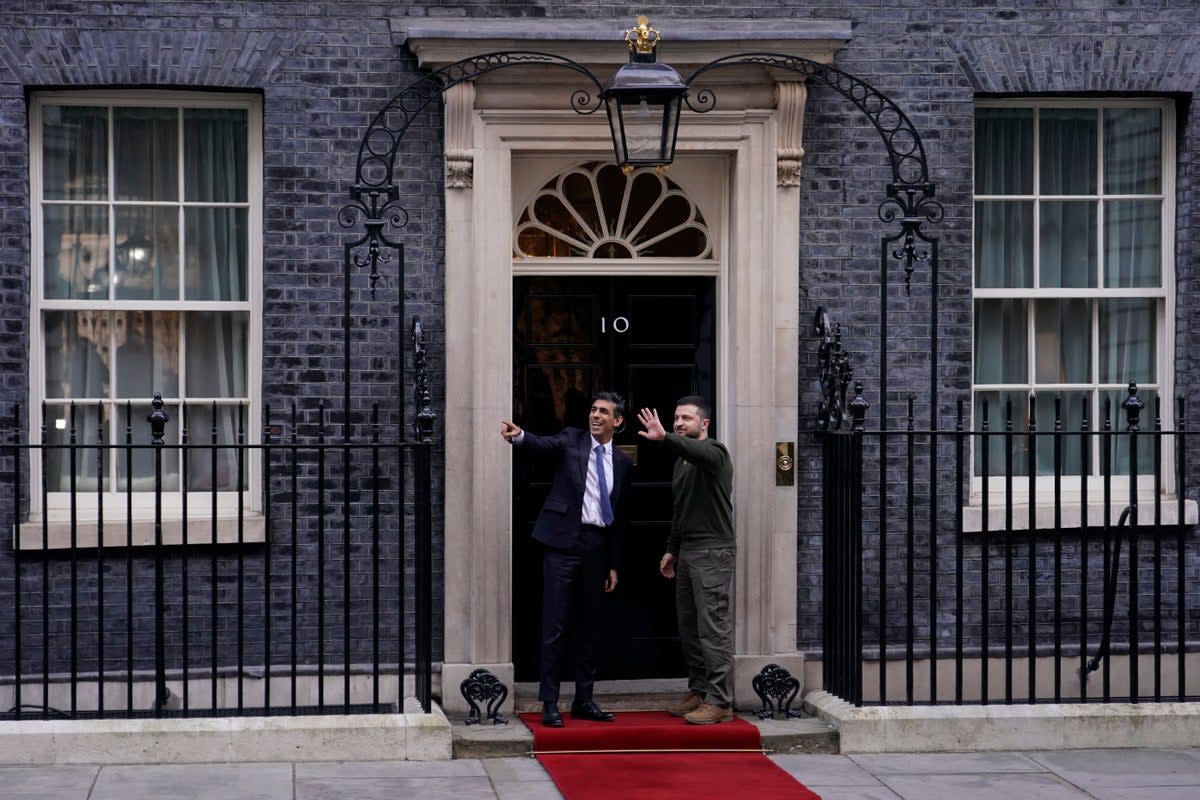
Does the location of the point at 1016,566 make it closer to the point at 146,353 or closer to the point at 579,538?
the point at 579,538

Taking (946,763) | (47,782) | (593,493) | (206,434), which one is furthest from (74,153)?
(946,763)

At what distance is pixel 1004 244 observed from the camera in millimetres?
10141

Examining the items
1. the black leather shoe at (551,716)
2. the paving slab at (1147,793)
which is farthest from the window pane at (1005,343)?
the black leather shoe at (551,716)

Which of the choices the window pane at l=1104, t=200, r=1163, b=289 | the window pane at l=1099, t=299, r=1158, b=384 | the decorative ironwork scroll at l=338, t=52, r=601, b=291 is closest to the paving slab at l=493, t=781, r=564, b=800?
the decorative ironwork scroll at l=338, t=52, r=601, b=291

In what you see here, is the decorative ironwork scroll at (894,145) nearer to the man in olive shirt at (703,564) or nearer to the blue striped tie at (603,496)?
the man in olive shirt at (703,564)

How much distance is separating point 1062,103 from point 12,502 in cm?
607

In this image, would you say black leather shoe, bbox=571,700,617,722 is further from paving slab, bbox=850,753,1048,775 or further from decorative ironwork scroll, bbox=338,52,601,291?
decorative ironwork scroll, bbox=338,52,601,291

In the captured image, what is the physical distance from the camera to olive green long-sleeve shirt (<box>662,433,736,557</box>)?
8.99m

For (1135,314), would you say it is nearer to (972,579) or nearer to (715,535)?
(972,579)

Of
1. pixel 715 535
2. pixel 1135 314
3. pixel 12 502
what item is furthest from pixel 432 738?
pixel 1135 314

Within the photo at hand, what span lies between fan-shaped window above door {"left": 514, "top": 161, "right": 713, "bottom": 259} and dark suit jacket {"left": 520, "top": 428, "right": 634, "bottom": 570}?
1.22 m

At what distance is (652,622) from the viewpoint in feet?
32.8

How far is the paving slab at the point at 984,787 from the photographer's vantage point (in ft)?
25.8

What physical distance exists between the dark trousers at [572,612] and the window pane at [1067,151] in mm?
3413
